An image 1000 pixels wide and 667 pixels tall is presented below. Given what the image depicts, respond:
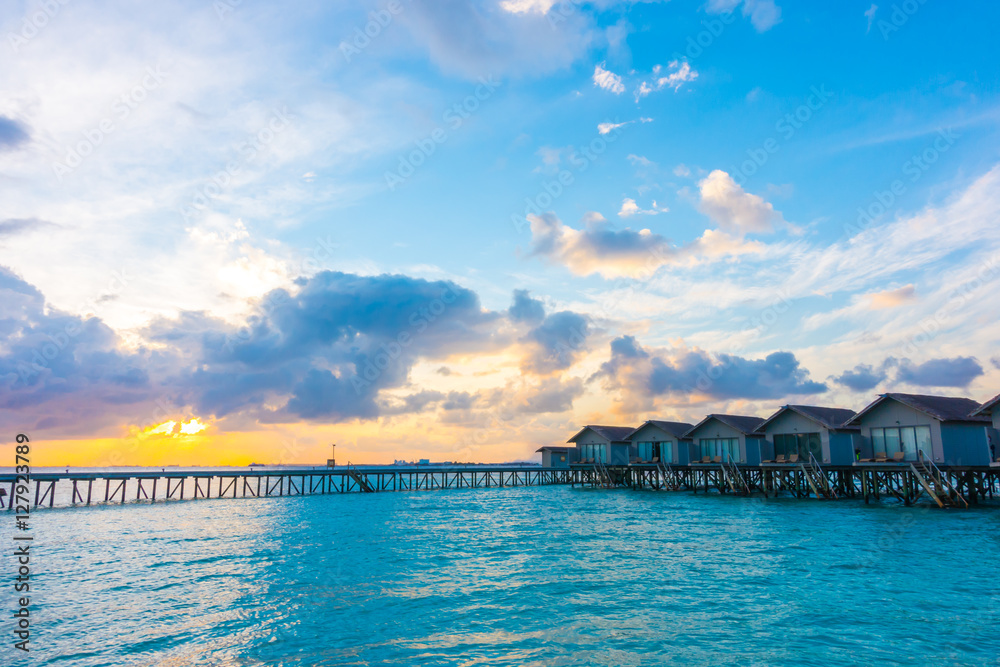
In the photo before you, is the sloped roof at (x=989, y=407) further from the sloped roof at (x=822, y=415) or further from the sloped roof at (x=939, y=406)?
the sloped roof at (x=822, y=415)

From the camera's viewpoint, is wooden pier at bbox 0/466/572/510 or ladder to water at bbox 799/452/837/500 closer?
ladder to water at bbox 799/452/837/500

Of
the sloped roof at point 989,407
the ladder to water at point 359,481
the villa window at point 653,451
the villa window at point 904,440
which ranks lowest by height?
the ladder to water at point 359,481

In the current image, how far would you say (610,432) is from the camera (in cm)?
7381

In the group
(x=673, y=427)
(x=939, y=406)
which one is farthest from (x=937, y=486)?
(x=673, y=427)

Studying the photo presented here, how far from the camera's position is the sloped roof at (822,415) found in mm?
47344

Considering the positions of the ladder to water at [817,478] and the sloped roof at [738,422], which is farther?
the sloped roof at [738,422]

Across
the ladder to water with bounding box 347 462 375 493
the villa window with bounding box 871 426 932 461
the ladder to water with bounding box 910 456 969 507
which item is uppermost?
the villa window with bounding box 871 426 932 461

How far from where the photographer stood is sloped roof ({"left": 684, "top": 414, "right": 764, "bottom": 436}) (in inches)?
2195

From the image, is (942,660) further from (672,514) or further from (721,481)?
(721,481)

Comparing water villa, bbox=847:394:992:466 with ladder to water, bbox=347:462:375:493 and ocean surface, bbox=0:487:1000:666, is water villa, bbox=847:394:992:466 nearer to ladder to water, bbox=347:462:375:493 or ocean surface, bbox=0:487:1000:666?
ocean surface, bbox=0:487:1000:666

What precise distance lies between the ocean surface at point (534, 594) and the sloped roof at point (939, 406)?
5.93 metres

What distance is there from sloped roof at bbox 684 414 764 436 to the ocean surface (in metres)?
19.2

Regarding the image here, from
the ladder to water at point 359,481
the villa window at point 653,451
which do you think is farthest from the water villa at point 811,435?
the ladder to water at point 359,481

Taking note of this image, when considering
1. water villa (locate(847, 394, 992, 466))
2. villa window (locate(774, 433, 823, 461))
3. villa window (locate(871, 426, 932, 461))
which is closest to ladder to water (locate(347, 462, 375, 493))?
villa window (locate(774, 433, 823, 461))
